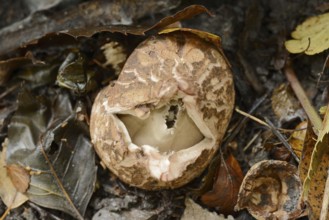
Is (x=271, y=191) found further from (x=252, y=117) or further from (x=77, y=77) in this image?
(x=77, y=77)

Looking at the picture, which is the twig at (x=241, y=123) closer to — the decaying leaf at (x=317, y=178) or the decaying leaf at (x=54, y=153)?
the decaying leaf at (x=317, y=178)

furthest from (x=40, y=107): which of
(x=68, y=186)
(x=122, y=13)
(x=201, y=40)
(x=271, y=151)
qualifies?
(x=271, y=151)

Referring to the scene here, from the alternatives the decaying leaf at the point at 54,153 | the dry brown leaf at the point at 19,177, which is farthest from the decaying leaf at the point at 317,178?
the dry brown leaf at the point at 19,177

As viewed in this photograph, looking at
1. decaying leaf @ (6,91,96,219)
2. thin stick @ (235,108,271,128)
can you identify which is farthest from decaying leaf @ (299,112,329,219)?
decaying leaf @ (6,91,96,219)

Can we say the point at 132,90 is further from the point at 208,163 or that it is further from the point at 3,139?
the point at 3,139

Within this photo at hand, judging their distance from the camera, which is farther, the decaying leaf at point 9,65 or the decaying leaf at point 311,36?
the decaying leaf at point 9,65

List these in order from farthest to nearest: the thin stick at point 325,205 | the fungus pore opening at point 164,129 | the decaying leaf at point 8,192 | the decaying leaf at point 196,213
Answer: the decaying leaf at point 8,192 < the decaying leaf at point 196,213 < the fungus pore opening at point 164,129 < the thin stick at point 325,205

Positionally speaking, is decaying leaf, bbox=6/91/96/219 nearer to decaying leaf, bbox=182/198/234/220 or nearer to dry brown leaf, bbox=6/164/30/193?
dry brown leaf, bbox=6/164/30/193
